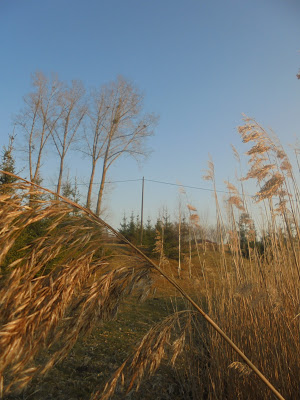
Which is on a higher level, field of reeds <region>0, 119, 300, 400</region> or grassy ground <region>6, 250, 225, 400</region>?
field of reeds <region>0, 119, 300, 400</region>

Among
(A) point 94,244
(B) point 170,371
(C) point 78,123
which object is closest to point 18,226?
(A) point 94,244

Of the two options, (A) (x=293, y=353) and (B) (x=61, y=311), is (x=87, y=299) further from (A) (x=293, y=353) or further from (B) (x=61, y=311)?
(A) (x=293, y=353)

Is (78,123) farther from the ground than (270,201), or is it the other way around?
(78,123)

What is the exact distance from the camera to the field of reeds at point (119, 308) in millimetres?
1258

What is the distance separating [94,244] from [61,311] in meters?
0.35

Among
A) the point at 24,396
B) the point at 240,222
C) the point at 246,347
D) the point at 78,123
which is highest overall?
the point at 78,123

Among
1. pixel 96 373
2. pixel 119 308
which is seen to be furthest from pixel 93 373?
pixel 119 308

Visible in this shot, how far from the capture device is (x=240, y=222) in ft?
12.1

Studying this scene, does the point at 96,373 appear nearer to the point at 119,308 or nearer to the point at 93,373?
the point at 93,373

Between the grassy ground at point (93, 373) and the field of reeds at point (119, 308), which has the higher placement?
the field of reeds at point (119, 308)

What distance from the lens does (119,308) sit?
1.77 metres

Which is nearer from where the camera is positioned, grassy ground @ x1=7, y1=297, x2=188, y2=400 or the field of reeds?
the field of reeds

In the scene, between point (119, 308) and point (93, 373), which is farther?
point (93, 373)

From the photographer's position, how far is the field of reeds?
49.5 inches
